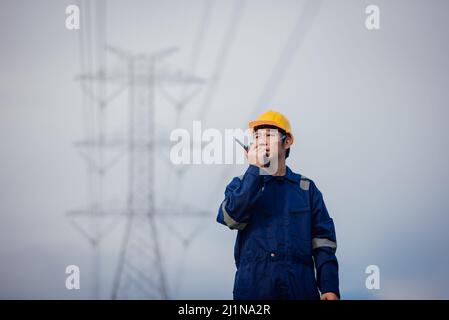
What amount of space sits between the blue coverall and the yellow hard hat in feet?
1.16

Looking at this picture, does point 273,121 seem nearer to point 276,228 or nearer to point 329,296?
point 276,228

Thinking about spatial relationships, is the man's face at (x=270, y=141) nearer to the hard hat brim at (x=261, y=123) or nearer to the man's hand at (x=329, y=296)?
the hard hat brim at (x=261, y=123)

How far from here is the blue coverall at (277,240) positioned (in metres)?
5.79

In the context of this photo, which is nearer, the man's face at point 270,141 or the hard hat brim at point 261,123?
the man's face at point 270,141

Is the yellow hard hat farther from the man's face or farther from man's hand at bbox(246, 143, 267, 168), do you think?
man's hand at bbox(246, 143, 267, 168)

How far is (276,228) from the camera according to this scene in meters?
5.86

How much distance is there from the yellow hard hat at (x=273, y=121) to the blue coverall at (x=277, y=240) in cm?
35

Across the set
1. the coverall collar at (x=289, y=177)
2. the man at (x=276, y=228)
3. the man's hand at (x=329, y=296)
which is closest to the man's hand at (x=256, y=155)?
the man at (x=276, y=228)

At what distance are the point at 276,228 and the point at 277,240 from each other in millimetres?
84

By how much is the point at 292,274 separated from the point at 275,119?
1.07 meters

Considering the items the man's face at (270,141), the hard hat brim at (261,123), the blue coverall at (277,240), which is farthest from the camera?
the hard hat brim at (261,123)
